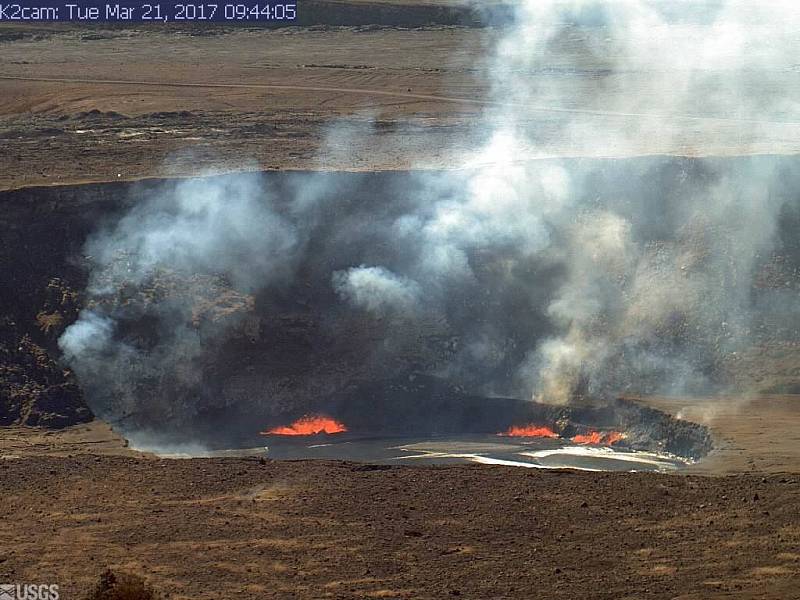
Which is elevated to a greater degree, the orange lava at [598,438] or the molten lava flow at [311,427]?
the molten lava flow at [311,427]

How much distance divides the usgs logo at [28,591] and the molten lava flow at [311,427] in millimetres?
8692

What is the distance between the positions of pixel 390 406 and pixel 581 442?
4.04 meters

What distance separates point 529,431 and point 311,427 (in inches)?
176

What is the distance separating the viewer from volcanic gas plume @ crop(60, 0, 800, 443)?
24.0 meters

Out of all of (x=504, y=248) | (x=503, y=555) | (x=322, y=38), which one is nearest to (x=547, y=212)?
(x=504, y=248)

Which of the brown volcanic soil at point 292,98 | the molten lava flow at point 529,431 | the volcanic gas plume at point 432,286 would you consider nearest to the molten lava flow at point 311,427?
the volcanic gas plume at point 432,286

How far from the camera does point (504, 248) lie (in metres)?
26.3

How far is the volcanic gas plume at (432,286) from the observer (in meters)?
24.0

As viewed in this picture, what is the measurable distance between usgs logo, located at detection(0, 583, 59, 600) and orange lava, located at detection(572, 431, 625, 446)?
11281 mm

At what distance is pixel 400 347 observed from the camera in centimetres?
2481

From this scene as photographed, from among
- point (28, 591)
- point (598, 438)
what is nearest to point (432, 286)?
point (598, 438)

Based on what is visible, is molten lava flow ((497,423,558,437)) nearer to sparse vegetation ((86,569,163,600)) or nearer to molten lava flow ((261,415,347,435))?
molten lava flow ((261,415,347,435))

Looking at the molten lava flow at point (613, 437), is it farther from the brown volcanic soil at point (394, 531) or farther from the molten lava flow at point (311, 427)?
the molten lava flow at point (311, 427)

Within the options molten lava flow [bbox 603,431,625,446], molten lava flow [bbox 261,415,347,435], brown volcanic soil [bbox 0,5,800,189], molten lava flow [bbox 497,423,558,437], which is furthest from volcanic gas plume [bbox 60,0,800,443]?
brown volcanic soil [bbox 0,5,800,189]
